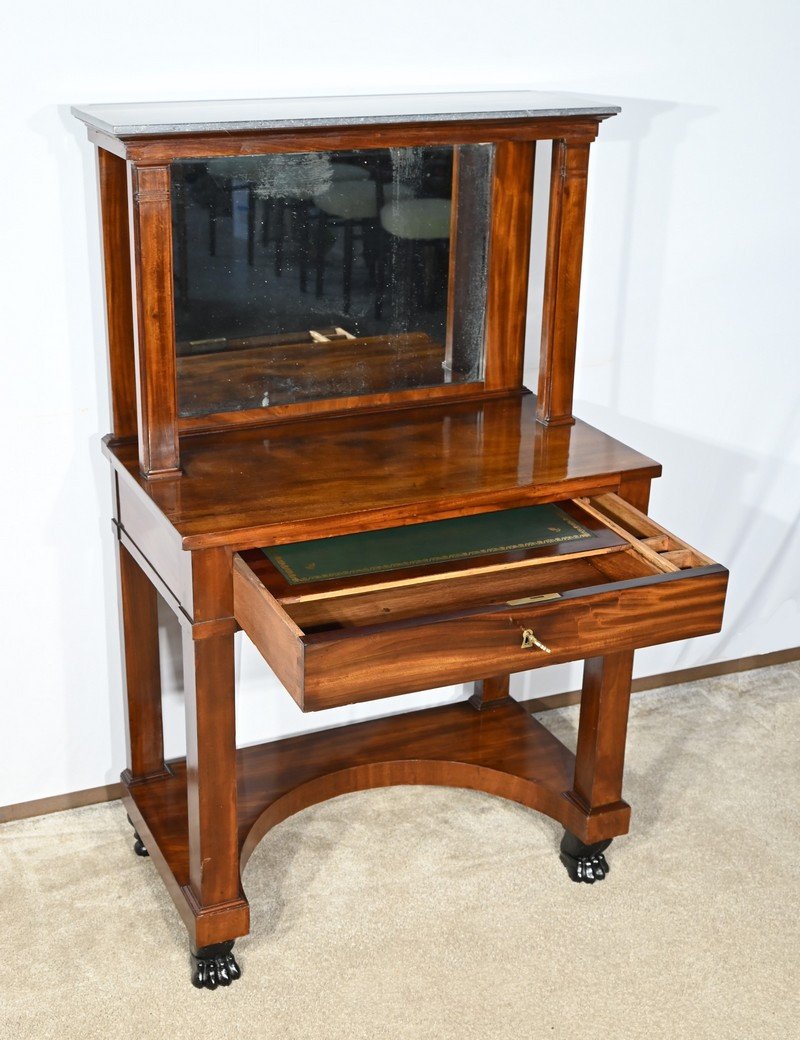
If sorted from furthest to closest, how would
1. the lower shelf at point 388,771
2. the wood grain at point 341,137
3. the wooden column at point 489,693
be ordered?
the wooden column at point 489,693, the lower shelf at point 388,771, the wood grain at point 341,137

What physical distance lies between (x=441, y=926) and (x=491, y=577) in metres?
0.65

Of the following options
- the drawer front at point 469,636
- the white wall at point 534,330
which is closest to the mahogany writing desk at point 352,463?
the drawer front at point 469,636

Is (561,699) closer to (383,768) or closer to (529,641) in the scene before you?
(383,768)

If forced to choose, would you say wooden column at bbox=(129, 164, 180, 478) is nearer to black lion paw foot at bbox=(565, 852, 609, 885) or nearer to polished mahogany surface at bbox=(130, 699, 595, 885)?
polished mahogany surface at bbox=(130, 699, 595, 885)

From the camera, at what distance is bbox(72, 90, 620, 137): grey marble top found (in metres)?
1.85

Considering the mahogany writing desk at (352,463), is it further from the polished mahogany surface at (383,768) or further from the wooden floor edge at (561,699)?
the wooden floor edge at (561,699)

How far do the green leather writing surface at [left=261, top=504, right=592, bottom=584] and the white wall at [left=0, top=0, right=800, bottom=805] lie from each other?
51 centimetres

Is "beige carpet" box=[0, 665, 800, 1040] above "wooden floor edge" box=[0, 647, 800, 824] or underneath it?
underneath

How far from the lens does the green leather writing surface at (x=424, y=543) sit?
197 cm

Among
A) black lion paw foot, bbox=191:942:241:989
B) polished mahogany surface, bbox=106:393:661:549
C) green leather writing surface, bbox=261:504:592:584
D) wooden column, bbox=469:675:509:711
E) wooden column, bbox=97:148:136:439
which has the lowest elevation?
black lion paw foot, bbox=191:942:241:989

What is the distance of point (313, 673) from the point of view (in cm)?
171

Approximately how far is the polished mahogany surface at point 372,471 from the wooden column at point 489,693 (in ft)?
1.95

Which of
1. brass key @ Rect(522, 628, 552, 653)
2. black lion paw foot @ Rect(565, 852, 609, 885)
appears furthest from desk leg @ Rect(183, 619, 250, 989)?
black lion paw foot @ Rect(565, 852, 609, 885)

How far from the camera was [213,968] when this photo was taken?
214 cm
